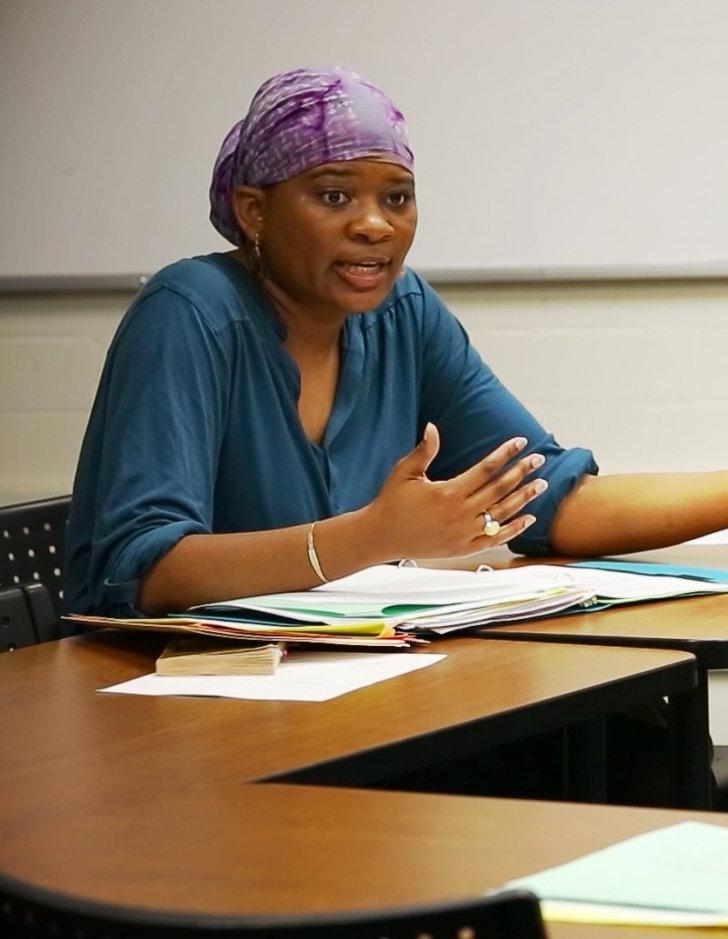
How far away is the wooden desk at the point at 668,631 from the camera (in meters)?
1.43

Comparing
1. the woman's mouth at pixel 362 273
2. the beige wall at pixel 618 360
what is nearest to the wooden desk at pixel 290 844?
the woman's mouth at pixel 362 273

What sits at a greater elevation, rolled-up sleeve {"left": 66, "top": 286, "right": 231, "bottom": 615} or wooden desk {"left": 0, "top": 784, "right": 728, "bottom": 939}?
rolled-up sleeve {"left": 66, "top": 286, "right": 231, "bottom": 615}

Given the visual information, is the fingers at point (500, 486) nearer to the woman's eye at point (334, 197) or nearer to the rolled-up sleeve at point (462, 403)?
the woman's eye at point (334, 197)

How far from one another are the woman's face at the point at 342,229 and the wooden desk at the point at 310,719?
601mm

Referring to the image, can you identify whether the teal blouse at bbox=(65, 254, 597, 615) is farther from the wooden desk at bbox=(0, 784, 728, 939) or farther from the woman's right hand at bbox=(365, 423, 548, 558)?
the wooden desk at bbox=(0, 784, 728, 939)

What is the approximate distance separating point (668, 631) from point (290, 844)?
0.69 m

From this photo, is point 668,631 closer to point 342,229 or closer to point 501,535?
point 501,535

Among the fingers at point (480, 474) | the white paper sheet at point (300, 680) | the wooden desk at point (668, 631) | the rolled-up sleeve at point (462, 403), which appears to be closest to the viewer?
the white paper sheet at point (300, 680)

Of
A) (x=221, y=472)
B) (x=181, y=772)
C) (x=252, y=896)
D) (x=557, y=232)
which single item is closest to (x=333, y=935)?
(x=252, y=896)

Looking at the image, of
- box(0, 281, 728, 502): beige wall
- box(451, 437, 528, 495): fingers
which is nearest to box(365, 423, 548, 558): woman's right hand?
box(451, 437, 528, 495): fingers

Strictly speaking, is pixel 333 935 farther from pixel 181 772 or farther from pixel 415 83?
pixel 415 83

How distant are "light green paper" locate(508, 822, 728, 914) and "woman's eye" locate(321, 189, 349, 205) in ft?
3.81

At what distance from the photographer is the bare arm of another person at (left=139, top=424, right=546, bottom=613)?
1545mm

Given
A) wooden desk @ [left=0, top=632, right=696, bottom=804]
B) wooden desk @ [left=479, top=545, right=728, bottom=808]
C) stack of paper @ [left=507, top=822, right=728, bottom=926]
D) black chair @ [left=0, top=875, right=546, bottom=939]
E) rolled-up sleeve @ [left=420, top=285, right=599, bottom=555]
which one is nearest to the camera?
black chair @ [left=0, top=875, right=546, bottom=939]
